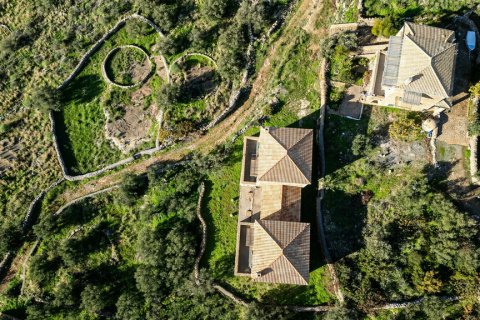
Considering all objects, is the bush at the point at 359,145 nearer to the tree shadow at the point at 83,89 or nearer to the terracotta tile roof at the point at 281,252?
the terracotta tile roof at the point at 281,252

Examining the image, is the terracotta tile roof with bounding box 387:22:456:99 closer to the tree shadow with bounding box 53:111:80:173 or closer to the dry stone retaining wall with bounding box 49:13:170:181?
the dry stone retaining wall with bounding box 49:13:170:181

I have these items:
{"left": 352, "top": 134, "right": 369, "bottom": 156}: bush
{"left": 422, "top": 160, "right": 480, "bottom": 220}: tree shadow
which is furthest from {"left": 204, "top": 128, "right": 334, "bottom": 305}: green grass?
{"left": 422, "top": 160, "right": 480, "bottom": 220}: tree shadow

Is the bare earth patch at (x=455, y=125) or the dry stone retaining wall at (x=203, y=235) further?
the dry stone retaining wall at (x=203, y=235)

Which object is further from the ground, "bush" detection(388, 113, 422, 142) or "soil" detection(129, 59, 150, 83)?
"soil" detection(129, 59, 150, 83)

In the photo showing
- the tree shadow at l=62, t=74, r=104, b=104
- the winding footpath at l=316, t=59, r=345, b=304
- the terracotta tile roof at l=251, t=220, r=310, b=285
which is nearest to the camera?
the terracotta tile roof at l=251, t=220, r=310, b=285

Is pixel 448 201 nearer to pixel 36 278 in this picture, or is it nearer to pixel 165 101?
pixel 165 101

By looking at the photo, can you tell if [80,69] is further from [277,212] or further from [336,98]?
[336,98]

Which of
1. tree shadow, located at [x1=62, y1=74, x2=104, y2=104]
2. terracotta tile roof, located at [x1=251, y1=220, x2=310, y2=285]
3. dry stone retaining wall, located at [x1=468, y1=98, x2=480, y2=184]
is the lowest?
terracotta tile roof, located at [x1=251, y1=220, x2=310, y2=285]

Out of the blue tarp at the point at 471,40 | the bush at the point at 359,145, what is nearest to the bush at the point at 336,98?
the bush at the point at 359,145

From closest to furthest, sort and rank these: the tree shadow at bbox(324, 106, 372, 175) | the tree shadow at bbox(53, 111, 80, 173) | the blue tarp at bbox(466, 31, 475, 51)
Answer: the blue tarp at bbox(466, 31, 475, 51)
the tree shadow at bbox(324, 106, 372, 175)
the tree shadow at bbox(53, 111, 80, 173)
